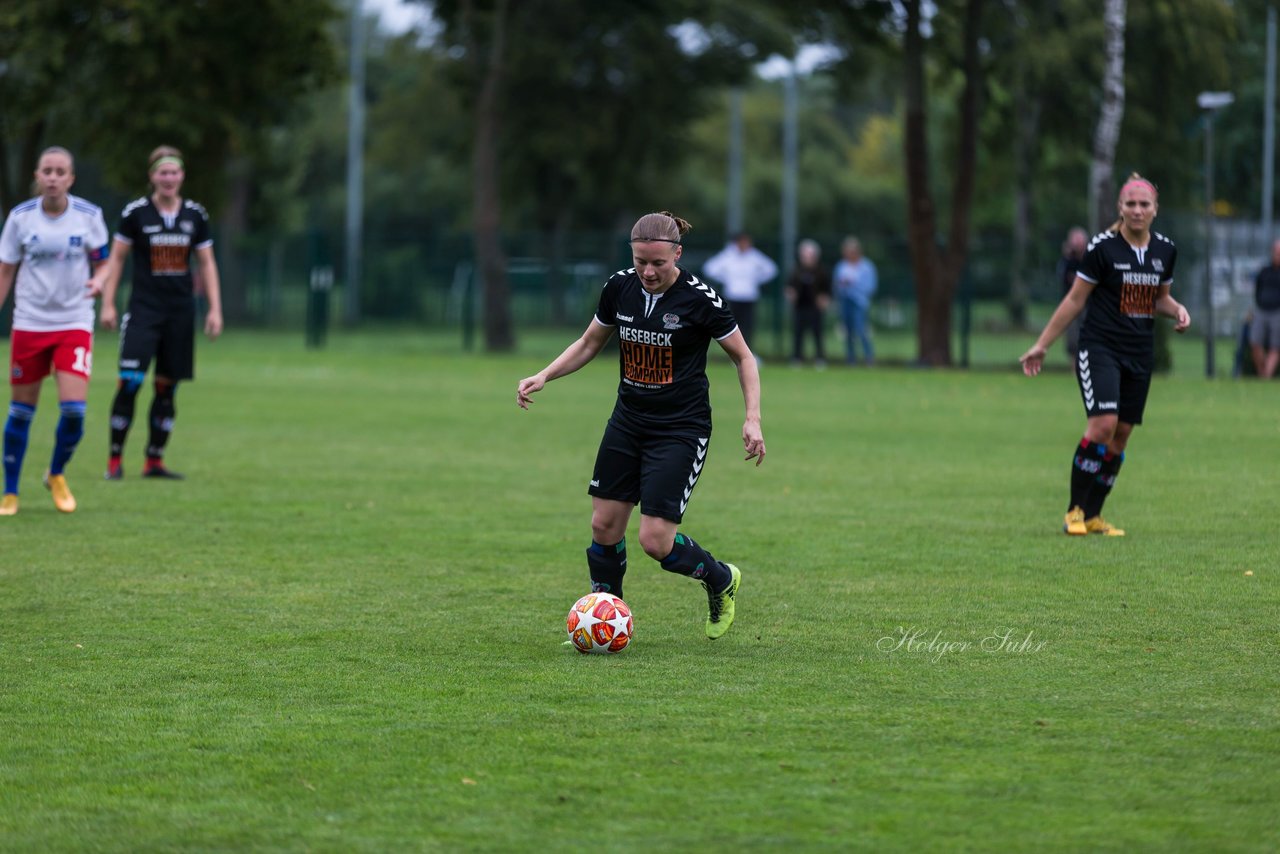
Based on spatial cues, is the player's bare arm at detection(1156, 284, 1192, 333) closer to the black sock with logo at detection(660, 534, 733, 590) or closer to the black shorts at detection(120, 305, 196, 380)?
the black sock with logo at detection(660, 534, 733, 590)

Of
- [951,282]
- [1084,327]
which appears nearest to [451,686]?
[1084,327]

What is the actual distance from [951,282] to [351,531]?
21.3 metres

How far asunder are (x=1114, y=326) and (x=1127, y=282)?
27 cm

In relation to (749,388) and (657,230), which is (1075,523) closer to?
(749,388)

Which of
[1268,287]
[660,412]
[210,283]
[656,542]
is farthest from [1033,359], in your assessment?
[1268,287]

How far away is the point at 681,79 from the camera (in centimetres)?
5119

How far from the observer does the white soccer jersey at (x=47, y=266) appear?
1110cm

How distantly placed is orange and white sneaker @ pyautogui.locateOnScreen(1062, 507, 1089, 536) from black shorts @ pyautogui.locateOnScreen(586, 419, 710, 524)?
3.96 meters

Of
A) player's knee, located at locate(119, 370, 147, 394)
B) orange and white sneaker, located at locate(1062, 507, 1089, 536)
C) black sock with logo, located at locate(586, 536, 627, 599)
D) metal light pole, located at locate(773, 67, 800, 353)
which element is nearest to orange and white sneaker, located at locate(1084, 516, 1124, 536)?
orange and white sneaker, located at locate(1062, 507, 1089, 536)

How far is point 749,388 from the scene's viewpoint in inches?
289

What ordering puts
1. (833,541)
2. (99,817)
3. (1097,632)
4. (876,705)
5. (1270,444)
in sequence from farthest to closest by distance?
(1270,444)
(833,541)
(1097,632)
(876,705)
(99,817)

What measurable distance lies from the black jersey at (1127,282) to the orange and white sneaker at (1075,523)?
102 centimetres

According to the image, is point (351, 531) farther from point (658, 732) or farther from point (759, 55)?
point (759, 55)

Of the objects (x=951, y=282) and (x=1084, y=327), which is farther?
(x=951, y=282)
